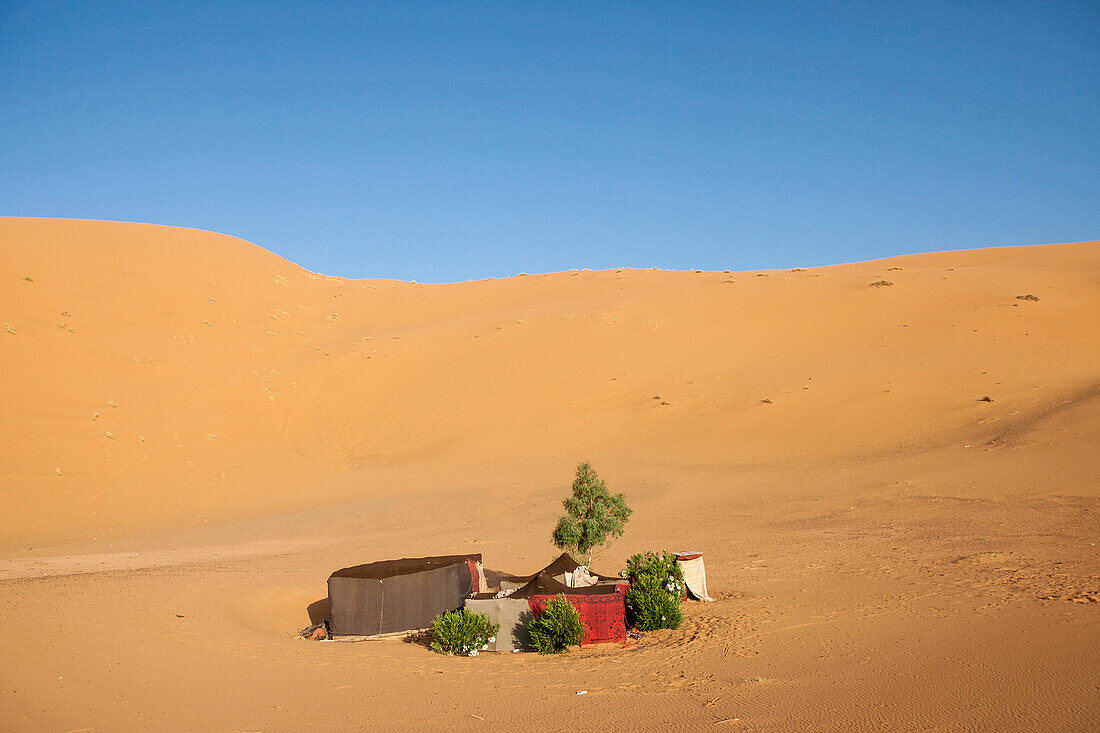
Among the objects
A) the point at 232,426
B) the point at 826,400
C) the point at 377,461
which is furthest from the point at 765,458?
the point at 232,426

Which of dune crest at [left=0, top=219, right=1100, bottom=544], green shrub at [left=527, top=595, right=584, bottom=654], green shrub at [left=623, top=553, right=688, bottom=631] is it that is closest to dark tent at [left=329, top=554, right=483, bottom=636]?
green shrub at [left=527, top=595, right=584, bottom=654]

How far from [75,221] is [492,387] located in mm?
26936

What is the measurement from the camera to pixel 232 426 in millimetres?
27266

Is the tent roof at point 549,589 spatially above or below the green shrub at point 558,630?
above

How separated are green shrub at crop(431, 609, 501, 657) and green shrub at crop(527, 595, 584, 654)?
0.63 metres

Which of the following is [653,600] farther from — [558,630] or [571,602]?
[558,630]

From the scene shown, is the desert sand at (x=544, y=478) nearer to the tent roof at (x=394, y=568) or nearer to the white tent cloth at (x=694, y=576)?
the white tent cloth at (x=694, y=576)

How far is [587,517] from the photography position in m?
13.9

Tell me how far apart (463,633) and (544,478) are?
492 inches

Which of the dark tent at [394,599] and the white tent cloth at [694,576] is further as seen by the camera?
the white tent cloth at [694,576]

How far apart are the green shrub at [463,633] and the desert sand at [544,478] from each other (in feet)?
0.87

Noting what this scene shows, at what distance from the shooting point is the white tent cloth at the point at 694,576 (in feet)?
39.2

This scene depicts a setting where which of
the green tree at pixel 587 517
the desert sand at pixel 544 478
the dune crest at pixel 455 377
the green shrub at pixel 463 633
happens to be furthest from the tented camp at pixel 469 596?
the dune crest at pixel 455 377

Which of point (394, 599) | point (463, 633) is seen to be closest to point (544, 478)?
point (394, 599)
